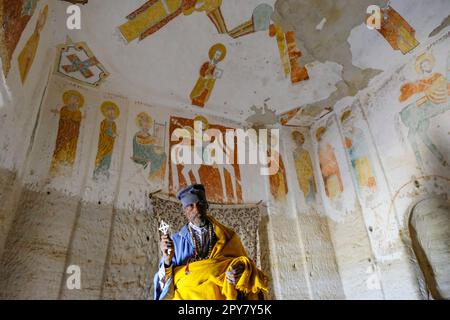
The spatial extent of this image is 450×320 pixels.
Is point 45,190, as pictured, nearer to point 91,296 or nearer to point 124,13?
point 91,296

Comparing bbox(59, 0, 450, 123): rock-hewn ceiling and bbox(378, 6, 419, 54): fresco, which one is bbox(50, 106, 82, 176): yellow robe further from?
bbox(378, 6, 419, 54): fresco

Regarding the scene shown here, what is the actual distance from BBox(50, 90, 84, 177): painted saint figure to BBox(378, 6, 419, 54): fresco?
231 inches

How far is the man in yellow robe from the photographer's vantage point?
3189mm

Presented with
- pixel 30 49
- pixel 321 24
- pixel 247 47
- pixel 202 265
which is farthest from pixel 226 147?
pixel 202 265

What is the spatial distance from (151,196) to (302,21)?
14.6 ft

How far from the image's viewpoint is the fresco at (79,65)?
5.79m

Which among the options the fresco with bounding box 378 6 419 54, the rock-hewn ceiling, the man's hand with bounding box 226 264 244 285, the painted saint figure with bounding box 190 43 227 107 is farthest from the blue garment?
the fresco with bounding box 378 6 419 54

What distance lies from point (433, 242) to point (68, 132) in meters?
6.41

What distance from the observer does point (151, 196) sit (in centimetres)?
589

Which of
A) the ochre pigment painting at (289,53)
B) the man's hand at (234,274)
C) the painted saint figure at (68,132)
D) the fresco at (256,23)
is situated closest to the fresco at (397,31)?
the ochre pigment painting at (289,53)

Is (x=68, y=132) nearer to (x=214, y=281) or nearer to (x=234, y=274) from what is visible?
(x=214, y=281)

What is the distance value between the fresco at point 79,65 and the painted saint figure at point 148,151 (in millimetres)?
1075

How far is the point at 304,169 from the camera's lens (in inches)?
304

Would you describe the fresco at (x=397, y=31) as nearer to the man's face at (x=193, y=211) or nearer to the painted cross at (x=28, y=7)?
the man's face at (x=193, y=211)
